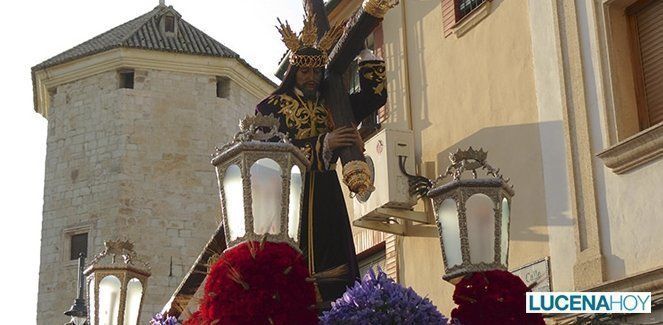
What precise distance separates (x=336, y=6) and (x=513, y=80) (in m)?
4.67

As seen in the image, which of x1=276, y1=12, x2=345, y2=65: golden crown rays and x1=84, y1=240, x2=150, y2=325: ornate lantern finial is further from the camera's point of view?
x1=84, y1=240, x2=150, y2=325: ornate lantern finial

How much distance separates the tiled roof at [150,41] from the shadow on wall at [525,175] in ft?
61.7

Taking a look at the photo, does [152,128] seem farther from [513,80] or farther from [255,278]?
[255,278]

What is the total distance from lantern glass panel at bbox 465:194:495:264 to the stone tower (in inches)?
872

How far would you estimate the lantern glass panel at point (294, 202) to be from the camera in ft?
17.0

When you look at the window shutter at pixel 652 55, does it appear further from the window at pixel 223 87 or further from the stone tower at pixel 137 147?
the window at pixel 223 87

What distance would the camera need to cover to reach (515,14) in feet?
38.9

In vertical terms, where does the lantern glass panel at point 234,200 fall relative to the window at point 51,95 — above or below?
below

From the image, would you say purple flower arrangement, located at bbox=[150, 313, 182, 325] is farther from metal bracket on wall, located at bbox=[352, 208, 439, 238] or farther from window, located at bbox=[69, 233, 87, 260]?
window, located at bbox=[69, 233, 87, 260]

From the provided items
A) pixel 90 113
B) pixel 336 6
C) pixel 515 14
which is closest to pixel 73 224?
pixel 90 113

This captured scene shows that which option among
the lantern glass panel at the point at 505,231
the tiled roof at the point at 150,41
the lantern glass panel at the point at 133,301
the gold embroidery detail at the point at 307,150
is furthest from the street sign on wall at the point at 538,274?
the tiled roof at the point at 150,41

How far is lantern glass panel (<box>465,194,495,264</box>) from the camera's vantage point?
569cm

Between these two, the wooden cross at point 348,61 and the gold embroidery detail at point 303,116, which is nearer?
the wooden cross at point 348,61

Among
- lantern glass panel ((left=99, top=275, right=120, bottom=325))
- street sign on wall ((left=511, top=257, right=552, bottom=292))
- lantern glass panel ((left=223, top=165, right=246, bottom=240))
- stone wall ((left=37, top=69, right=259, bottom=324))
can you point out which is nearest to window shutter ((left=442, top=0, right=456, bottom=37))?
street sign on wall ((left=511, top=257, right=552, bottom=292))
